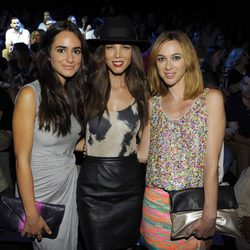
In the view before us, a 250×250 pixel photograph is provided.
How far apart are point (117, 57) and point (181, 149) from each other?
33.5 inches

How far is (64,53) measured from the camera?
2518mm

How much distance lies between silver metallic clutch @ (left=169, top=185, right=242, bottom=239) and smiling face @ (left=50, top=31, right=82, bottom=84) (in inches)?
40.3

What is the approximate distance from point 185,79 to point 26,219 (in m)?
1.31

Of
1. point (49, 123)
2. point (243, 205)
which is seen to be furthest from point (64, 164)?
point (243, 205)

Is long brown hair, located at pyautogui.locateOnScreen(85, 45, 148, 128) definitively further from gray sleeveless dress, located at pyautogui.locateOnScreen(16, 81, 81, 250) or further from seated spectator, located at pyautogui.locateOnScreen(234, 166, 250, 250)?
seated spectator, located at pyautogui.locateOnScreen(234, 166, 250, 250)

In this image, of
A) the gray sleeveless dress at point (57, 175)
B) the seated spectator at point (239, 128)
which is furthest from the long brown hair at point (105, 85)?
the seated spectator at point (239, 128)

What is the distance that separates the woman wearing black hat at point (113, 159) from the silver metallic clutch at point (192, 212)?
1.53 feet

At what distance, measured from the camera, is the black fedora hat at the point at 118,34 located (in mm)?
2764

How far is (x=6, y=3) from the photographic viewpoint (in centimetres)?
1895

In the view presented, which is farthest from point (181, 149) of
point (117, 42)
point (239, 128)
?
point (239, 128)

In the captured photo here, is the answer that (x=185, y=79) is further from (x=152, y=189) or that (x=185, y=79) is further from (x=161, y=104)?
(x=152, y=189)

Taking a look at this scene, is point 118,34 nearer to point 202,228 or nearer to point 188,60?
point 188,60

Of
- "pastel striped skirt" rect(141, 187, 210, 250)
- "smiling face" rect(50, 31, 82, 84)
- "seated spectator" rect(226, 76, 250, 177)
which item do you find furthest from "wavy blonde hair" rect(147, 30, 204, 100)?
"seated spectator" rect(226, 76, 250, 177)

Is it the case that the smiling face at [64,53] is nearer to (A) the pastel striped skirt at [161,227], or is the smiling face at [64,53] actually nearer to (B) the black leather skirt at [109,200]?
(B) the black leather skirt at [109,200]
